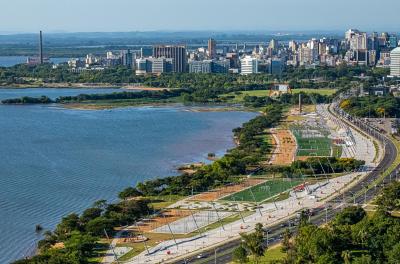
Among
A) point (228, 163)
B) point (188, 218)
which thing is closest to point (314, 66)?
point (228, 163)

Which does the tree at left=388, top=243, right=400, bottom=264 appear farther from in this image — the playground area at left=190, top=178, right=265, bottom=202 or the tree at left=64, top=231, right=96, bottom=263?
the playground area at left=190, top=178, right=265, bottom=202

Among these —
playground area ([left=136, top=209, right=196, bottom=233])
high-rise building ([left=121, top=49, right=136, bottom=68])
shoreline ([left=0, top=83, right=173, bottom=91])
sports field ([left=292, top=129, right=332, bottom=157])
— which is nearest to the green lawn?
shoreline ([left=0, top=83, right=173, bottom=91])

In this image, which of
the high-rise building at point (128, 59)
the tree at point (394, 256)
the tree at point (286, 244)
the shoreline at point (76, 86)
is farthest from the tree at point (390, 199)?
the high-rise building at point (128, 59)

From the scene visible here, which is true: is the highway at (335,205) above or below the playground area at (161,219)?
above

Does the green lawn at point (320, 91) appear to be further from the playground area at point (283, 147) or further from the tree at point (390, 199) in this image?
the tree at point (390, 199)

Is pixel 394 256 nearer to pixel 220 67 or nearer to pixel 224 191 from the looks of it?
pixel 224 191
